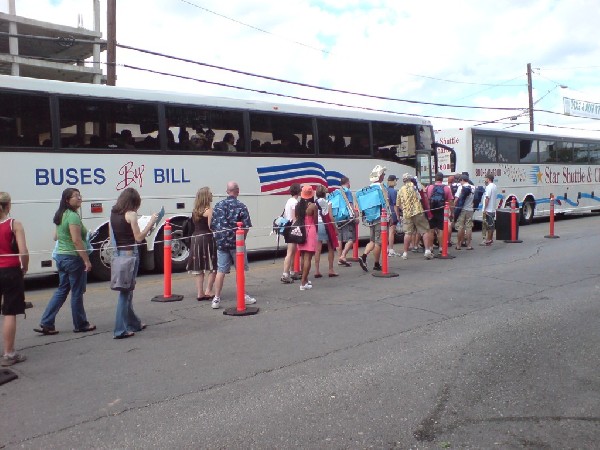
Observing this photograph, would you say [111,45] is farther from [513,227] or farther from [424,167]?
[513,227]

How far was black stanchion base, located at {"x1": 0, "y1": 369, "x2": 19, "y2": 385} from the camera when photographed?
5.04 m

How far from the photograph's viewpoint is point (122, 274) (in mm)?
6352

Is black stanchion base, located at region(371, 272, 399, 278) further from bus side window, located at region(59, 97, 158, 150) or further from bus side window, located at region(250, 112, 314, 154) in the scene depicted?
bus side window, located at region(59, 97, 158, 150)

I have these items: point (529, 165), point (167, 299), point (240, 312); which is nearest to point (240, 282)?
point (240, 312)

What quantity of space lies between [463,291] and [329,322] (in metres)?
2.78

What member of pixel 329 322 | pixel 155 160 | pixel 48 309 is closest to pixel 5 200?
pixel 48 309

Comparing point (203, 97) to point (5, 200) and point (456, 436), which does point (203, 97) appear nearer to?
point (5, 200)

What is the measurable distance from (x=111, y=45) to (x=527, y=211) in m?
16.1

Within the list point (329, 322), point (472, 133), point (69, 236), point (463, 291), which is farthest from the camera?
point (472, 133)

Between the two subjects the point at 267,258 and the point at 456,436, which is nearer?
the point at 456,436

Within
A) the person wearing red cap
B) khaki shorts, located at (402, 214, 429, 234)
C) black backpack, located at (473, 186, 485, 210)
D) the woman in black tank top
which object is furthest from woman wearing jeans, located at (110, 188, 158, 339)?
black backpack, located at (473, 186, 485, 210)

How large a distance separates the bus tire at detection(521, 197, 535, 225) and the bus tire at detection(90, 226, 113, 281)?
53.8 ft

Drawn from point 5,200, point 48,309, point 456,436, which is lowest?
point 456,436

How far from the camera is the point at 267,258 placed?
13.7m
